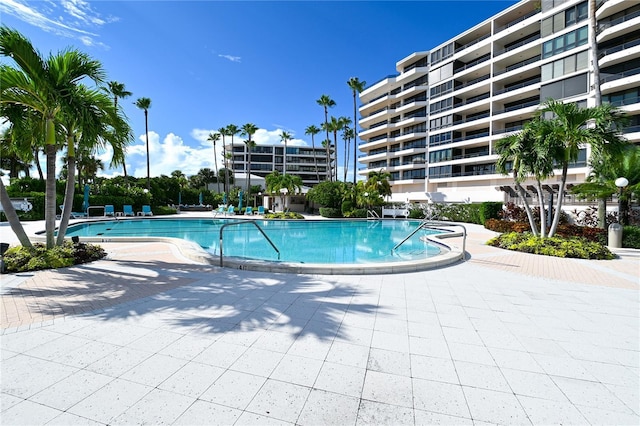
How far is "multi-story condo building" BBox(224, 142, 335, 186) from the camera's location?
84938 millimetres

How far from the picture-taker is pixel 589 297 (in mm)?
5953

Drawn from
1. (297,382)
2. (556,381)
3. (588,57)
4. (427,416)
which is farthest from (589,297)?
(588,57)

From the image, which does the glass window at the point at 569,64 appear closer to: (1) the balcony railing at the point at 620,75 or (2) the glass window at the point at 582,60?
(2) the glass window at the point at 582,60

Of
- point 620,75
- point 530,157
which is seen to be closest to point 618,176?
point 530,157

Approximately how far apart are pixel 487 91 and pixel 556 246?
106 ft

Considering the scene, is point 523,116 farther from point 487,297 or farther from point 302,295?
point 302,295

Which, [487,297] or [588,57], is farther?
[588,57]

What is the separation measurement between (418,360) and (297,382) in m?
1.43

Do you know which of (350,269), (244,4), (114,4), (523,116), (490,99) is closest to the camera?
(350,269)

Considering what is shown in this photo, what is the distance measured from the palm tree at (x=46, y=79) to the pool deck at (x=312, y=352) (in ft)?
11.5

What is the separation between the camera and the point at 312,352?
350cm

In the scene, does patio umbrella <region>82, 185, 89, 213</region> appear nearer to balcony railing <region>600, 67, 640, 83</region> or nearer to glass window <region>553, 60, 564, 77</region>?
glass window <region>553, 60, 564, 77</region>

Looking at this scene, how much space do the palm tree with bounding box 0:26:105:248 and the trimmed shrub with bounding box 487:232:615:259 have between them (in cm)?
1494

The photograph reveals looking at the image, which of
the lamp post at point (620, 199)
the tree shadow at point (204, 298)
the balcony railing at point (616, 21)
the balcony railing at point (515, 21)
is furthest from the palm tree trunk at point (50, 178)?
the balcony railing at point (515, 21)
